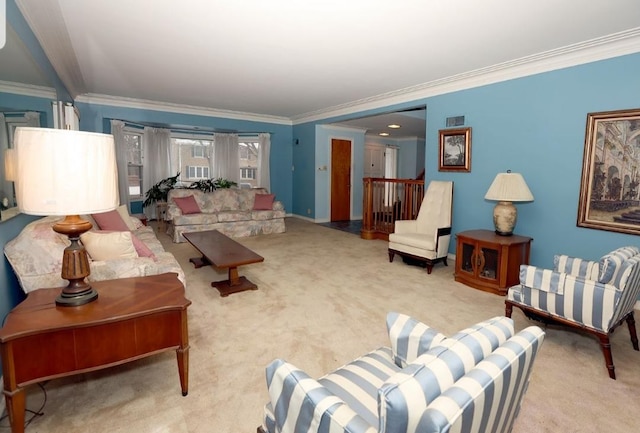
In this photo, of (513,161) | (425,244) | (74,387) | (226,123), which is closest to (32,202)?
(74,387)

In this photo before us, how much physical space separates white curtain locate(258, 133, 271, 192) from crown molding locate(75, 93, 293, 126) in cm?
41

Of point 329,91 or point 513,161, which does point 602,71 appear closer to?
point 513,161

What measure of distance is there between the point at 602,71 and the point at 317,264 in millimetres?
3615

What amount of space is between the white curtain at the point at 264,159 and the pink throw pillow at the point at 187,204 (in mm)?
2287

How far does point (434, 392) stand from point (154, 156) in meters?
7.79

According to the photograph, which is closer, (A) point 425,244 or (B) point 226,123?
(A) point 425,244

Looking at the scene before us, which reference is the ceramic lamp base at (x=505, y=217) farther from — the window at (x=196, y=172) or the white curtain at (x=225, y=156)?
the window at (x=196, y=172)

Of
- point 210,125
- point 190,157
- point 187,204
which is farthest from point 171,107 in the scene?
point 187,204

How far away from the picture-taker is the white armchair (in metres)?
4.10

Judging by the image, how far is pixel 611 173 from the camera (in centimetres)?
319

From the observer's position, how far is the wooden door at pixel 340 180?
7941 mm

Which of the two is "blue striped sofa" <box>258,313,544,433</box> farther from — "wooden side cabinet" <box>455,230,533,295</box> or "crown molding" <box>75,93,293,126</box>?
"crown molding" <box>75,93,293,126</box>

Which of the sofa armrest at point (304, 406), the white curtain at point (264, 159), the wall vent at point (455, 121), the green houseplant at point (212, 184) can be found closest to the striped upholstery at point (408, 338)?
the sofa armrest at point (304, 406)

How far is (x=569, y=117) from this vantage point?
3449 millimetres
